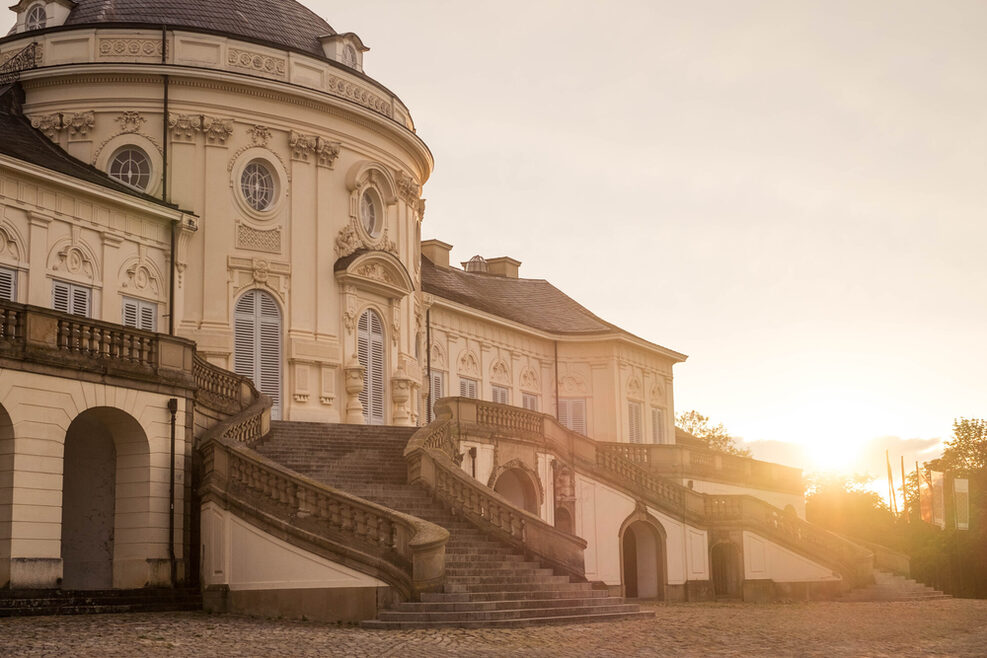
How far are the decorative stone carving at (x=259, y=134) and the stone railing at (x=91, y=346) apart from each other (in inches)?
422

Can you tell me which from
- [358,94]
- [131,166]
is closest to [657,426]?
[358,94]

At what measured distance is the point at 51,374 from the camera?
22.4 m

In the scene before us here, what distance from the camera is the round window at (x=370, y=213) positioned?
36.9 m

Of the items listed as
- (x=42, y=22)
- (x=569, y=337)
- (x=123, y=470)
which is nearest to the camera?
(x=123, y=470)

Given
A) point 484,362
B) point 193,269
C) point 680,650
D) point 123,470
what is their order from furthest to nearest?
point 484,362 → point 193,269 → point 123,470 → point 680,650

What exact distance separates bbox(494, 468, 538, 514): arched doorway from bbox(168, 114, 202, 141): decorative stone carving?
460 inches

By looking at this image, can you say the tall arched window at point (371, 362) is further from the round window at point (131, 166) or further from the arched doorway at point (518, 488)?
the round window at point (131, 166)

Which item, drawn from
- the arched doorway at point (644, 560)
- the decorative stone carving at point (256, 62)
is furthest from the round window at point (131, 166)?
the arched doorway at point (644, 560)

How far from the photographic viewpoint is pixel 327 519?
879 inches

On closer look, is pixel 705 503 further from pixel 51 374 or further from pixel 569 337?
pixel 51 374

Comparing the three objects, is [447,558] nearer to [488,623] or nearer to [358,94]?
[488,623]

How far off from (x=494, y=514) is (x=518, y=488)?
29.5 feet

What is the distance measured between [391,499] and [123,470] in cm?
497

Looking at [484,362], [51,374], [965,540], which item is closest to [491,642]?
[51,374]
